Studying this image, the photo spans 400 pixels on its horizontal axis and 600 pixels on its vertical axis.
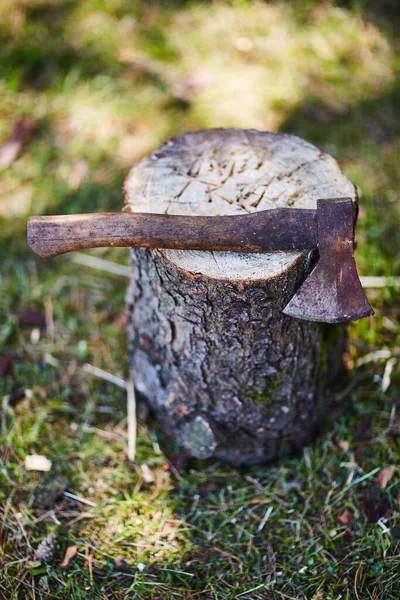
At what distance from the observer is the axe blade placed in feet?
5.95

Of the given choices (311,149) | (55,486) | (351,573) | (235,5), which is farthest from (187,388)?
(235,5)

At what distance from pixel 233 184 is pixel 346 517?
1.33 metres

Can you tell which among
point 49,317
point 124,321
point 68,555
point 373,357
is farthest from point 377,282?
point 68,555

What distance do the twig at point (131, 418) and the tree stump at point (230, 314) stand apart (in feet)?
0.47

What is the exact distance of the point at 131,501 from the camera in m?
2.21

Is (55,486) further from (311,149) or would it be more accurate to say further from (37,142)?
(37,142)

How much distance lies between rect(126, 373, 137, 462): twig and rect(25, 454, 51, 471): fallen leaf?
0.34 m

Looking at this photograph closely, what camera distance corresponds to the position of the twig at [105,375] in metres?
2.66

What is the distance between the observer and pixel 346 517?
7.06 feet

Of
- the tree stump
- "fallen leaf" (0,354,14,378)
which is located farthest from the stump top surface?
"fallen leaf" (0,354,14,378)

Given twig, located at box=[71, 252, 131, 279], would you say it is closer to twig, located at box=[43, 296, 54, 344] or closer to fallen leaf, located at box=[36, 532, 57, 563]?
twig, located at box=[43, 296, 54, 344]

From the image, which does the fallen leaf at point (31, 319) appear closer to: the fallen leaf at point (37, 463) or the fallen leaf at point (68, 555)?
the fallen leaf at point (37, 463)

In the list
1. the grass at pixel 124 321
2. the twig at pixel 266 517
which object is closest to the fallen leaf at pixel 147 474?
the grass at pixel 124 321

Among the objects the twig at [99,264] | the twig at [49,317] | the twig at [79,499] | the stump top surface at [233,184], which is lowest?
the twig at [79,499]
